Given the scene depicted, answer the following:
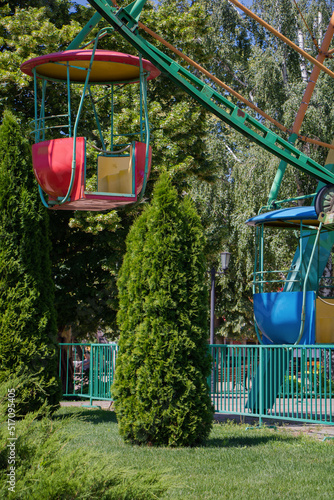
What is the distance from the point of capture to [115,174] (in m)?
7.34

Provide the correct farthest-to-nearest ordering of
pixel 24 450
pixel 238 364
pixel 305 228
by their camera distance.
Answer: pixel 305 228
pixel 238 364
pixel 24 450

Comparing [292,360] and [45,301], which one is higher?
[45,301]

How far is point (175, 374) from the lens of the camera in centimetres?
843

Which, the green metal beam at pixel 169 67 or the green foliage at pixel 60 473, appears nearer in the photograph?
the green foliage at pixel 60 473

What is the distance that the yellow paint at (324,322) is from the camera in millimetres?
12289

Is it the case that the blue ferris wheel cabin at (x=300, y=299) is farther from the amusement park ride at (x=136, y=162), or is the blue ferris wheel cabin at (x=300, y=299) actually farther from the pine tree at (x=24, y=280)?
the pine tree at (x=24, y=280)

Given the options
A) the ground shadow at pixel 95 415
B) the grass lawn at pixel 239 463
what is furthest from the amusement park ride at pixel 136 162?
the ground shadow at pixel 95 415

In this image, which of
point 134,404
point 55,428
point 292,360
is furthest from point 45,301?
point 55,428

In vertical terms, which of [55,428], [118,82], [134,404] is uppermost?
[118,82]

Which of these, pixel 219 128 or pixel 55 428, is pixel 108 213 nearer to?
pixel 55 428

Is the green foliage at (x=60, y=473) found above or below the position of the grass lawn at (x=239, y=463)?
above

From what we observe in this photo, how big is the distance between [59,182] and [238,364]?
6092 millimetres

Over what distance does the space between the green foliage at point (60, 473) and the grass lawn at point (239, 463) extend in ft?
0.75

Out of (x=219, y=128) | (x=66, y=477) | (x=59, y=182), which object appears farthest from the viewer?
(x=219, y=128)
